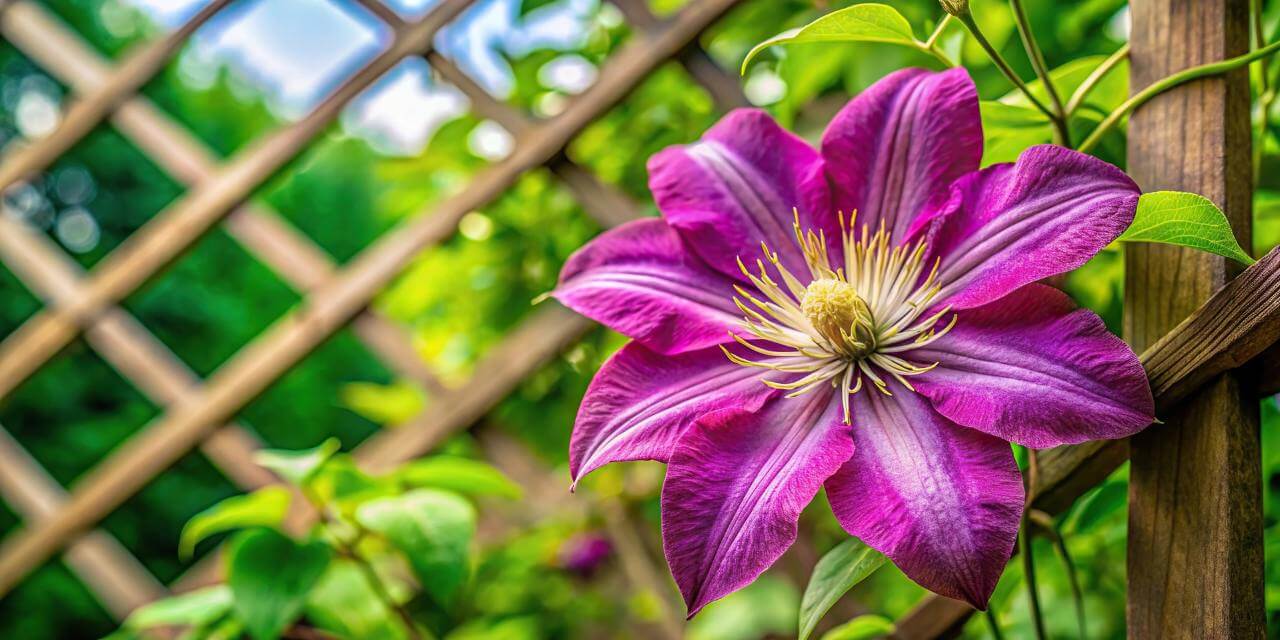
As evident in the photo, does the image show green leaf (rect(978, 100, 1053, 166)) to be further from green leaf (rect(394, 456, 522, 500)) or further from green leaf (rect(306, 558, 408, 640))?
green leaf (rect(306, 558, 408, 640))

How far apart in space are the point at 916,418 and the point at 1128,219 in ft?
0.35

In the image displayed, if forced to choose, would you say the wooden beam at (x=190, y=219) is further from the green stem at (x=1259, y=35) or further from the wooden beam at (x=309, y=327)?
the green stem at (x=1259, y=35)

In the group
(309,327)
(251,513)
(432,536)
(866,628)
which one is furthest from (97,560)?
(866,628)

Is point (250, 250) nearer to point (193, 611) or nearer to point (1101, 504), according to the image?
point (193, 611)

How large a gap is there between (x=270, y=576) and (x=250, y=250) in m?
0.88

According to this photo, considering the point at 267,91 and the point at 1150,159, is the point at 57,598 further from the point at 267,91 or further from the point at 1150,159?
the point at 1150,159

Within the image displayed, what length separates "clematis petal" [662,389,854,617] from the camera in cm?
35

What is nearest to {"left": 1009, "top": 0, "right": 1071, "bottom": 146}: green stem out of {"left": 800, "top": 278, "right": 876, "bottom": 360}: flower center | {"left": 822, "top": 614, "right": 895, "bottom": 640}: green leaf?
{"left": 800, "top": 278, "right": 876, "bottom": 360}: flower center

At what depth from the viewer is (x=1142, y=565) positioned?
382mm

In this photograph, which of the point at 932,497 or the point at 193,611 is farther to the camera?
the point at 193,611

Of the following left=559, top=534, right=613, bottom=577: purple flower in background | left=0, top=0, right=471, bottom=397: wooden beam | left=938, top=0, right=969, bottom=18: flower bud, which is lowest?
left=559, top=534, right=613, bottom=577: purple flower in background

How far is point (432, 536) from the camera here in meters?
0.65

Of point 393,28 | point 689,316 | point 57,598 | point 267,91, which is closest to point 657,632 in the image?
point 393,28

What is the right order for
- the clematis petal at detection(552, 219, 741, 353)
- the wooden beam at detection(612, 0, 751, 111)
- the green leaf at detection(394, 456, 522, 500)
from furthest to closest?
the wooden beam at detection(612, 0, 751, 111) → the green leaf at detection(394, 456, 522, 500) → the clematis petal at detection(552, 219, 741, 353)
